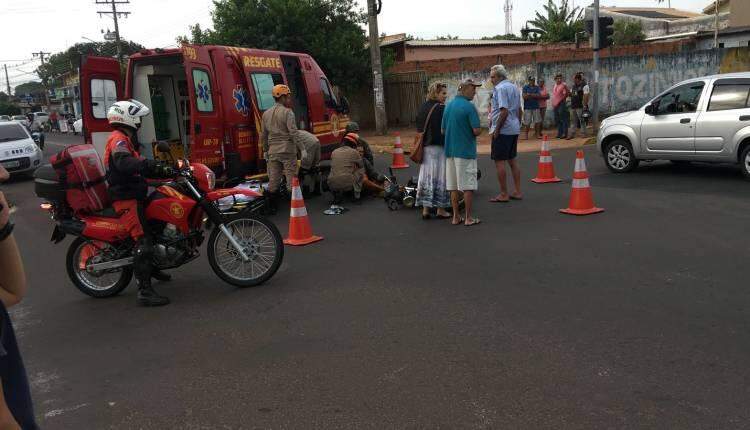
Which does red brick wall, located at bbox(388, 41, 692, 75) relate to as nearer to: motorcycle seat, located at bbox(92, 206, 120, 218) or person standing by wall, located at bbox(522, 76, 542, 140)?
person standing by wall, located at bbox(522, 76, 542, 140)

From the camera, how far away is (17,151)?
53.2 ft

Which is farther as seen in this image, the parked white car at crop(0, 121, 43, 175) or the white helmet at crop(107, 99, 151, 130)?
the parked white car at crop(0, 121, 43, 175)

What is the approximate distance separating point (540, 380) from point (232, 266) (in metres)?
3.25

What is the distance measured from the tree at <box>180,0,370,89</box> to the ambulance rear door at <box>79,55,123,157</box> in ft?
46.8

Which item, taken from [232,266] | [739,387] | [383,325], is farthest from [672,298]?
[232,266]

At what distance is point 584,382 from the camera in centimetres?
354

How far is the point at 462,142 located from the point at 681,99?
4.78 m

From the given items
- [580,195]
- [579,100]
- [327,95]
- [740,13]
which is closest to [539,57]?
[579,100]

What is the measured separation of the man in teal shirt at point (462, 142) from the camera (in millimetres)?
7613

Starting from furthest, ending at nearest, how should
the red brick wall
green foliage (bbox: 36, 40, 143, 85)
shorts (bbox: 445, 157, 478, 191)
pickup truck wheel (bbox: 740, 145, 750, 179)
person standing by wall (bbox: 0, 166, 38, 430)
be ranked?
green foliage (bbox: 36, 40, 143, 85), the red brick wall, pickup truck wheel (bbox: 740, 145, 750, 179), shorts (bbox: 445, 157, 478, 191), person standing by wall (bbox: 0, 166, 38, 430)

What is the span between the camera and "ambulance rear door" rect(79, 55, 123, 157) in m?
9.34

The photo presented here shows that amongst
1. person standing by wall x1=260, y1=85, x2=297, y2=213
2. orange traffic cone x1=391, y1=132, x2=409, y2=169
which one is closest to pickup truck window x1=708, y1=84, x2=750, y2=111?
orange traffic cone x1=391, y1=132, x2=409, y2=169

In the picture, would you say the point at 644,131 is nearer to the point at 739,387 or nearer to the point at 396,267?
the point at 396,267

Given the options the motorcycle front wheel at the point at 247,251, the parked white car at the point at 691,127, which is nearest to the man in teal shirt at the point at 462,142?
the motorcycle front wheel at the point at 247,251
